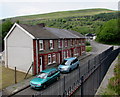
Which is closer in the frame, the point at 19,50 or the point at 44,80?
the point at 44,80

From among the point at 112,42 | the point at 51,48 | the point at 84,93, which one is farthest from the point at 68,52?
the point at 112,42

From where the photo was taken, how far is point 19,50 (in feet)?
50.5

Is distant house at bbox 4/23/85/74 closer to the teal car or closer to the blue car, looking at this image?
the blue car

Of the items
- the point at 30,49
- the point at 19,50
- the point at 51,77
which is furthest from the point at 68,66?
the point at 19,50

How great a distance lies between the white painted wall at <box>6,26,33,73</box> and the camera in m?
14.3

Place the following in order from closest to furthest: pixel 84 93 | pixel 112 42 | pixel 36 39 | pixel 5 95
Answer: pixel 84 93 → pixel 5 95 → pixel 36 39 → pixel 112 42

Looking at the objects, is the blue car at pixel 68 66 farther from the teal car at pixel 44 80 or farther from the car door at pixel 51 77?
the car door at pixel 51 77

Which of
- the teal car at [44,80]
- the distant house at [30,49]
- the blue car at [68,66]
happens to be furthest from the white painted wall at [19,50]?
the teal car at [44,80]

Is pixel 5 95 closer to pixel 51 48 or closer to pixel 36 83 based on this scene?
pixel 36 83

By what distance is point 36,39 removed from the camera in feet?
45.8

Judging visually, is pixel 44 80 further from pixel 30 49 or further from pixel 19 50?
pixel 19 50

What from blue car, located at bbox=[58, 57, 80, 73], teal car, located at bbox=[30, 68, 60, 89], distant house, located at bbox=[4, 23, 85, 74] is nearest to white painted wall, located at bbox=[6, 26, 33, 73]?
distant house, located at bbox=[4, 23, 85, 74]

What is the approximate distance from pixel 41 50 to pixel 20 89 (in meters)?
6.20

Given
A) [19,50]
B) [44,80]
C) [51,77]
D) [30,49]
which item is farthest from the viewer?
[19,50]
